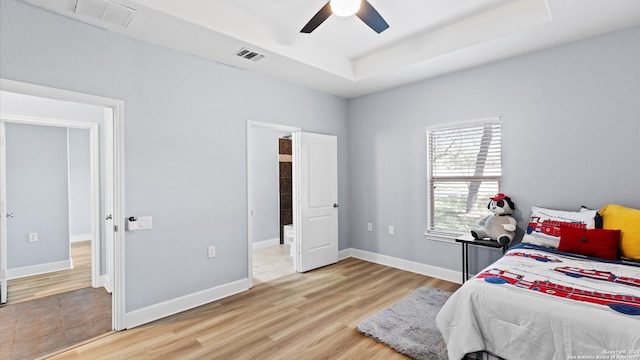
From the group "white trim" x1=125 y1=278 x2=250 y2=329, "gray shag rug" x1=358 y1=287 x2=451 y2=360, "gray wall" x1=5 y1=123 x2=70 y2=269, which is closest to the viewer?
"gray shag rug" x1=358 y1=287 x2=451 y2=360

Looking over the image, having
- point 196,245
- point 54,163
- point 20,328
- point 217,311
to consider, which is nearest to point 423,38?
point 196,245

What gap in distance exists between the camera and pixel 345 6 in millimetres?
2230

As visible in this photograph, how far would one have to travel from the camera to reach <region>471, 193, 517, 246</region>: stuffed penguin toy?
3.15 m

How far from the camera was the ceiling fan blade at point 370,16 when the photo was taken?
88.2 inches

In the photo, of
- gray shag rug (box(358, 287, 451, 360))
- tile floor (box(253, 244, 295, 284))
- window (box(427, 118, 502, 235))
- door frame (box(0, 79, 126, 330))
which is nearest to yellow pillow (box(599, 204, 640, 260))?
window (box(427, 118, 502, 235))

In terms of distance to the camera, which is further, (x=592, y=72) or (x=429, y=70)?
(x=429, y=70)

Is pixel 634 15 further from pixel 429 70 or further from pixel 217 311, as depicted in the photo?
pixel 217 311

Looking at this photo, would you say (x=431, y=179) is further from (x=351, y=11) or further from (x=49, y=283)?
(x=49, y=283)

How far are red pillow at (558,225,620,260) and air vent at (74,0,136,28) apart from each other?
4.04 metres

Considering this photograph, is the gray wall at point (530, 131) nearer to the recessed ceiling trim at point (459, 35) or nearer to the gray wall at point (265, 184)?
the recessed ceiling trim at point (459, 35)

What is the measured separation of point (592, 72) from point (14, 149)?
7122 mm

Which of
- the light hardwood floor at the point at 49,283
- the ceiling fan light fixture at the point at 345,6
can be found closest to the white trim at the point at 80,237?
the light hardwood floor at the point at 49,283

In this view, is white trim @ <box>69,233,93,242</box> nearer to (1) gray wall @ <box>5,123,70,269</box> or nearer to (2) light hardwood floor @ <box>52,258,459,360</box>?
(1) gray wall @ <box>5,123,70,269</box>

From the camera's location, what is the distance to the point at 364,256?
4859mm
